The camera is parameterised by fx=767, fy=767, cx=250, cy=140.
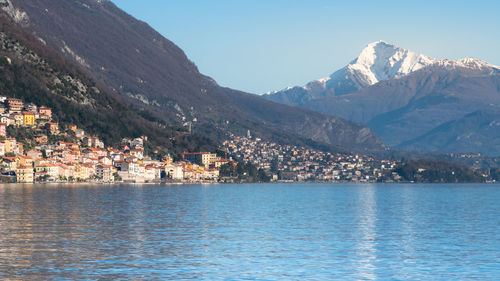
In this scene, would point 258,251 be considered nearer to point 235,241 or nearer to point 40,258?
point 235,241

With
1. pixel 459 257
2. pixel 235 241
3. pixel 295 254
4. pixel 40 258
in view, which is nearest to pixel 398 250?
pixel 459 257

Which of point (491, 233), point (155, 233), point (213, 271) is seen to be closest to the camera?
point (213, 271)

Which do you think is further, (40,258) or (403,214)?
(403,214)

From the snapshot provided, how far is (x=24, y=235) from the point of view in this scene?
6831 cm

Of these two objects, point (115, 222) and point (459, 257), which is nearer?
point (459, 257)

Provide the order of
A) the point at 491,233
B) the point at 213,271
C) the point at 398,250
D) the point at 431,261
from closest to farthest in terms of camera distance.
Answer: the point at 213,271, the point at 431,261, the point at 398,250, the point at 491,233

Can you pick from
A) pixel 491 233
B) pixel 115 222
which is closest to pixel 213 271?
pixel 115 222

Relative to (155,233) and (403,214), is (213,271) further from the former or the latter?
(403,214)

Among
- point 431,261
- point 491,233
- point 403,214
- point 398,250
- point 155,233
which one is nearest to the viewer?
point 431,261

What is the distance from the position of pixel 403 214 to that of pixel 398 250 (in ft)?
169

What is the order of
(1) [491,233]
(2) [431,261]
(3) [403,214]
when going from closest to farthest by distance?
(2) [431,261], (1) [491,233], (3) [403,214]

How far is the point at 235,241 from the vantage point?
6844cm

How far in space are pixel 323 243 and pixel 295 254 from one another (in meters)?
8.75

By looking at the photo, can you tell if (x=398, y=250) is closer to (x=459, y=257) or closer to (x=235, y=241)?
(x=459, y=257)
